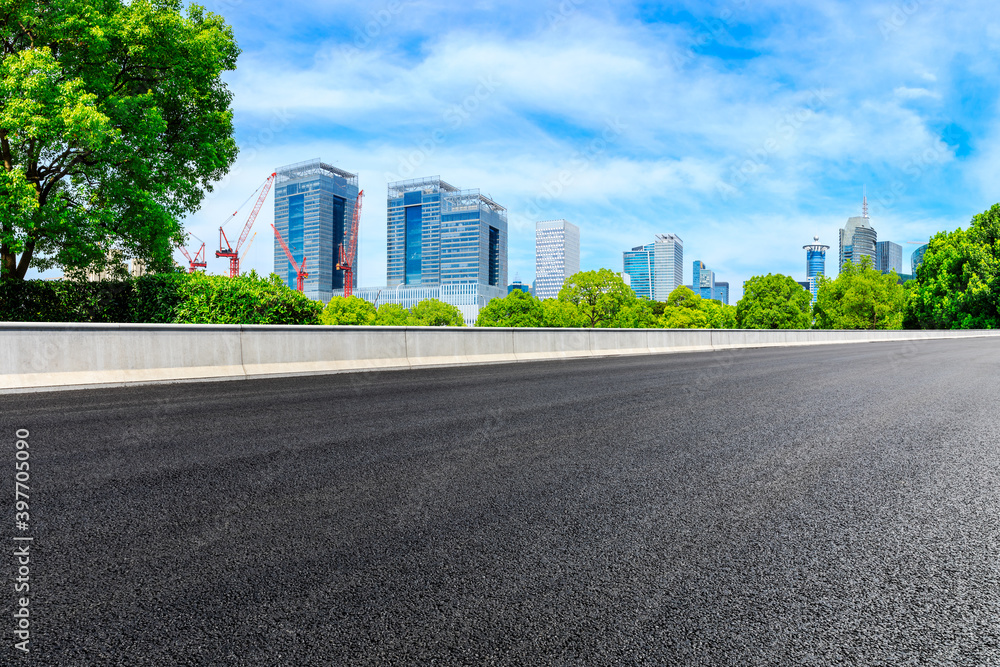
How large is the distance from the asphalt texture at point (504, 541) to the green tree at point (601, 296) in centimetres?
8558

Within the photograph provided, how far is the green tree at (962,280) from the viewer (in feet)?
232

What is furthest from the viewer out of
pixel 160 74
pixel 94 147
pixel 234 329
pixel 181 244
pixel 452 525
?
pixel 181 244

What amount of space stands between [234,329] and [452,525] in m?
9.01

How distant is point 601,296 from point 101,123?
79868 millimetres

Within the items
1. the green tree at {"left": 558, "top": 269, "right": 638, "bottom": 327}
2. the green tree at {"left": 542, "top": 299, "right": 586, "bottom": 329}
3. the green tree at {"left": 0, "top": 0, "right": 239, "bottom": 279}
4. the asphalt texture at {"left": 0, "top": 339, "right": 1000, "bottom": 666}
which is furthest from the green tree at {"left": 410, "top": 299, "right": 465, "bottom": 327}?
the asphalt texture at {"left": 0, "top": 339, "right": 1000, "bottom": 666}

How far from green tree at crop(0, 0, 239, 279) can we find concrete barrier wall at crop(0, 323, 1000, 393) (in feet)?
33.3

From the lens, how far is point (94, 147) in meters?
17.1

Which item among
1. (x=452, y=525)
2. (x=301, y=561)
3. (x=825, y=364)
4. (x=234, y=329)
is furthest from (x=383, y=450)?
(x=825, y=364)

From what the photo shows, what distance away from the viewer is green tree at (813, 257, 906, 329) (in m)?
98.1

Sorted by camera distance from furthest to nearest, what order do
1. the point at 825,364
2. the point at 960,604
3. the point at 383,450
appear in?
the point at 825,364 < the point at 383,450 < the point at 960,604

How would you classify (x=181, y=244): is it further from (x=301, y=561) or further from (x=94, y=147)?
(x=301, y=561)

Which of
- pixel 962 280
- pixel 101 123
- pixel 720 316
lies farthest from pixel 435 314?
pixel 101 123

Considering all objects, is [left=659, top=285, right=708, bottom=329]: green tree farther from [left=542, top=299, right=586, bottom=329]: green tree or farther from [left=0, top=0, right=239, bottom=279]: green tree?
[left=0, top=0, right=239, bottom=279]: green tree

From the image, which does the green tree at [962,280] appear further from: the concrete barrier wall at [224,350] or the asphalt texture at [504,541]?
the asphalt texture at [504,541]
